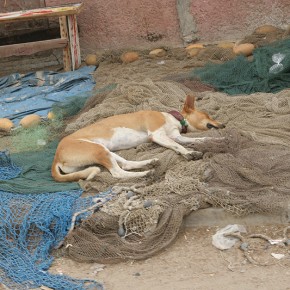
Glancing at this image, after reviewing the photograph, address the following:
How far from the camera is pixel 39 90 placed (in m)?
8.83

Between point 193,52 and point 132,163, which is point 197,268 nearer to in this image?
point 132,163

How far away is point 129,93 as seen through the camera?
7.30 metres

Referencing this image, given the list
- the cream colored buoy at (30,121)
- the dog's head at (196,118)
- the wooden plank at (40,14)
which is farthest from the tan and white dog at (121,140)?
the wooden plank at (40,14)

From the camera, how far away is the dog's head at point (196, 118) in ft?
20.8

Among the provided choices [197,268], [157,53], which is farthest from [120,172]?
[157,53]

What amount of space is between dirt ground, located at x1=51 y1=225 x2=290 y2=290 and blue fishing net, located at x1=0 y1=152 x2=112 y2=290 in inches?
6.0

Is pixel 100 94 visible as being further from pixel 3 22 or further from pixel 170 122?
pixel 3 22

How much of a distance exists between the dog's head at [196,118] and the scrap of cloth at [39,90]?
1.98 m

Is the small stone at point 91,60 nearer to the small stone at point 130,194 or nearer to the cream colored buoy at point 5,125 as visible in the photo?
the cream colored buoy at point 5,125

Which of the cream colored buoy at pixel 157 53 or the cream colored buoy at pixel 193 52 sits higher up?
the cream colored buoy at pixel 193 52

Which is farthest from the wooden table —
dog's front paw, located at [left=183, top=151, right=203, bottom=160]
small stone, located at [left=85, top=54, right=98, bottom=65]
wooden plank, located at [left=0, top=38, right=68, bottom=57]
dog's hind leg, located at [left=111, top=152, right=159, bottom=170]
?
dog's front paw, located at [left=183, top=151, right=203, bottom=160]

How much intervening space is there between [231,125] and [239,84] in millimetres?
1321

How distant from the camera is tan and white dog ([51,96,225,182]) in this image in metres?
5.61

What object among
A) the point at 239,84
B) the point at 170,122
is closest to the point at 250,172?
the point at 170,122
